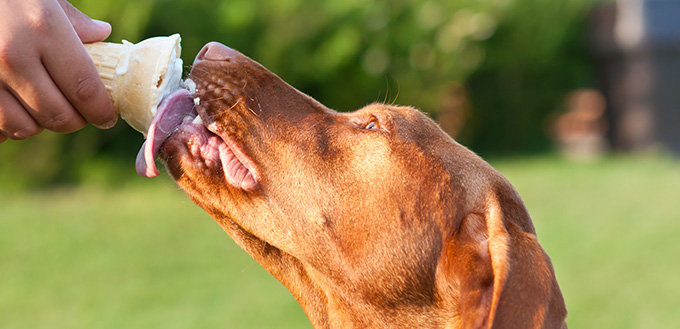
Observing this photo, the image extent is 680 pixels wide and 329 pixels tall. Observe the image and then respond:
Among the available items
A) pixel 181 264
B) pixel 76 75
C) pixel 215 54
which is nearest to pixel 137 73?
pixel 76 75

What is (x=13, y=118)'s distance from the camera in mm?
2158

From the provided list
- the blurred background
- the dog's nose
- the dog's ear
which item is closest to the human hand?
the dog's nose

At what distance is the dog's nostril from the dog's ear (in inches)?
45.4

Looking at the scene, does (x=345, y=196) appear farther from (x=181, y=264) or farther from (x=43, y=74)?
(x=181, y=264)

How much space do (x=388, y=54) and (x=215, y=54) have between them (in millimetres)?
11392

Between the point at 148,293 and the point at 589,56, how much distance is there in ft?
51.2

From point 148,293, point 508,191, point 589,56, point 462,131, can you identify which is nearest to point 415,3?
point 462,131

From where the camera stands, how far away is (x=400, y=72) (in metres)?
14.6

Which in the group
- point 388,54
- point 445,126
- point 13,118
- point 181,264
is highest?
point 13,118

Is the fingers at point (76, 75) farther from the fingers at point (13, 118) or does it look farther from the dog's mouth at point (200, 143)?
the dog's mouth at point (200, 143)

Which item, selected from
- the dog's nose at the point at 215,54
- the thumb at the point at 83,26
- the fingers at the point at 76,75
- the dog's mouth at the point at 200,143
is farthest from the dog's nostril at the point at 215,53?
the fingers at the point at 76,75

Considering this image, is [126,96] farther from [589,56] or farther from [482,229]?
[589,56]

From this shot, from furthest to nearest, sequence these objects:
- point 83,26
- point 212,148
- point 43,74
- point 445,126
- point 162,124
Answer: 1. point 445,126
2. point 212,148
3. point 162,124
4. point 83,26
5. point 43,74

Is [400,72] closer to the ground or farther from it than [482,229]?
closer to the ground
